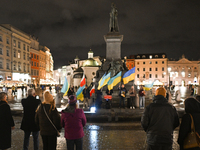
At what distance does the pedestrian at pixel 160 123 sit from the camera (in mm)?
3562

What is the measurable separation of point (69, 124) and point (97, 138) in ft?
10.7

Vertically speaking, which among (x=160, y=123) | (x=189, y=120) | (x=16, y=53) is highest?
(x=16, y=53)

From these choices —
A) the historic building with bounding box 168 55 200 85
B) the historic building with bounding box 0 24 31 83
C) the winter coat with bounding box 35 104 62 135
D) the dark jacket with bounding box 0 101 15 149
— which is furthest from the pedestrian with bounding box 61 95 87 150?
the historic building with bounding box 168 55 200 85

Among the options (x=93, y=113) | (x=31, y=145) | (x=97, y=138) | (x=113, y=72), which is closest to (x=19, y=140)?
(x=31, y=145)

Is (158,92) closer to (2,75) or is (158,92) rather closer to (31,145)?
(31,145)

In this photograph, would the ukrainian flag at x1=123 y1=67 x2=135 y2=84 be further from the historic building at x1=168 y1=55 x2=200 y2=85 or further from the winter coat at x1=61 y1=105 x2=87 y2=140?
the historic building at x1=168 y1=55 x2=200 y2=85

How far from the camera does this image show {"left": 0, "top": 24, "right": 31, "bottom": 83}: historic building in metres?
53.7

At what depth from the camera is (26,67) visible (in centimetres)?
6494

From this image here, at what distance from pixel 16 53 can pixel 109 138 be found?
58.7 meters

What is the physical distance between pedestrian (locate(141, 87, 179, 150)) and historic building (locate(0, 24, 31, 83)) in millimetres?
53555

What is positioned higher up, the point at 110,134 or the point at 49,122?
the point at 49,122

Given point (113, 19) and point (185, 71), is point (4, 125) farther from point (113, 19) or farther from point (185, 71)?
point (185, 71)

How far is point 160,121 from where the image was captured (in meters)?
3.58

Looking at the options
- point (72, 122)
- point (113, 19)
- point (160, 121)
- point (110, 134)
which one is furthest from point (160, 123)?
point (113, 19)
